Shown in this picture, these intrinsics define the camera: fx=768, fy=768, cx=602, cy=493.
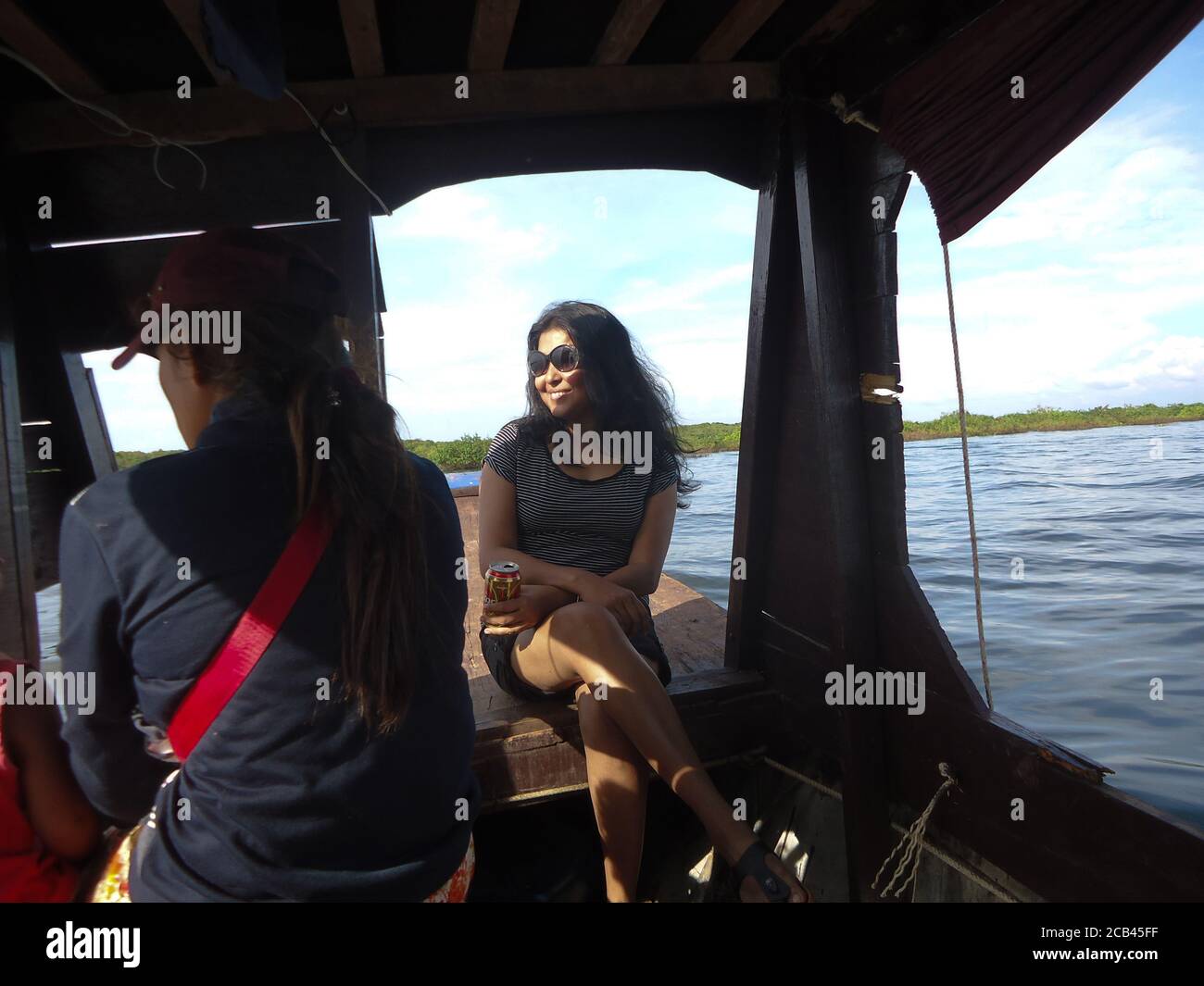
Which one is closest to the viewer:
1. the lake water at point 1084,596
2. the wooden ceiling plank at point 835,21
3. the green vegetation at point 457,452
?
the wooden ceiling plank at point 835,21

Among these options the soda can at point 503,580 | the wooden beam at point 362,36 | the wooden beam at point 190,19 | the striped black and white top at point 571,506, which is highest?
the wooden beam at point 362,36

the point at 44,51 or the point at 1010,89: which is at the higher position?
the point at 44,51

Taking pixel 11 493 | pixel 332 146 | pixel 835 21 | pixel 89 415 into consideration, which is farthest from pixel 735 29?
pixel 11 493

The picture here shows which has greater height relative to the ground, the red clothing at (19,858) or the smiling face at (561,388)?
the smiling face at (561,388)

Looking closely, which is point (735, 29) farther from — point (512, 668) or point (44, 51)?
point (512, 668)

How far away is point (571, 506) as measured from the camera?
2734 mm

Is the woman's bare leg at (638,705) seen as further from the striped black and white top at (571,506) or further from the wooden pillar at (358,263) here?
the wooden pillar at (358,263)

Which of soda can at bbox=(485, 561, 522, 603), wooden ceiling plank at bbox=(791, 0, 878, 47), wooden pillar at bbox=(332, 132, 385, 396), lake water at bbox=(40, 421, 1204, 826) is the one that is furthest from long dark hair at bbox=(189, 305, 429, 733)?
lake water at bbox=(40, 421, 1204, 826)

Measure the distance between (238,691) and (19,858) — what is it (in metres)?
0.60

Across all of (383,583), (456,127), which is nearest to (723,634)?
(456,127)

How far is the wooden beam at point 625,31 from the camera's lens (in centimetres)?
227

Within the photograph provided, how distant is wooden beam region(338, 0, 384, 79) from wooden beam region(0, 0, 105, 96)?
2.61 feet

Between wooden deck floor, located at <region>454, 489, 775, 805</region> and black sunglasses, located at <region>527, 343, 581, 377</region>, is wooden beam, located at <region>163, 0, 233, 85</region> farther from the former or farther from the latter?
wooden deck floor, located at <region>454, 489, 775, 805</region>

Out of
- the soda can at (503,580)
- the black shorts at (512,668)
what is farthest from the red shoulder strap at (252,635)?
the black shorts at (512,668)
